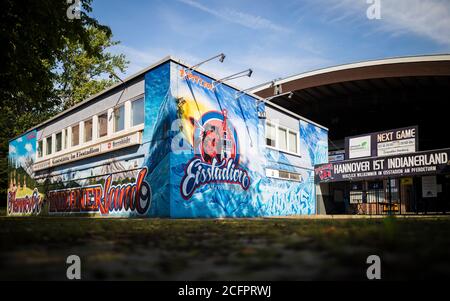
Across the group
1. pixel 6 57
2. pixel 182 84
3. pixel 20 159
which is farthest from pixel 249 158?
pixel 20 159

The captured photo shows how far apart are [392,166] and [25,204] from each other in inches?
948

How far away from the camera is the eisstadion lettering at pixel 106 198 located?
48.3 feet

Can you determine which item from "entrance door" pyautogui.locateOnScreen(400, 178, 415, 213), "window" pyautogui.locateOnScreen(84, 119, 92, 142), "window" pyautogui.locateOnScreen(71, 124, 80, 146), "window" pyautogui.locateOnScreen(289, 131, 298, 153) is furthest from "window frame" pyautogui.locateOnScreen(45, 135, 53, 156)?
"entrance door" pyautogui.locateOnScreen(400, 178, 415, 213)

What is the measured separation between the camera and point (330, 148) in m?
35.4

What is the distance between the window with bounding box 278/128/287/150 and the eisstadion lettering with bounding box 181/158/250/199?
4.87 m

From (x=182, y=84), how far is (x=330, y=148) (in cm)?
2420

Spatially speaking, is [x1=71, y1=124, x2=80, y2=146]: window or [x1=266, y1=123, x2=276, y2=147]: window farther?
[x1=266, y1=123, x2=276, y2=147]: window

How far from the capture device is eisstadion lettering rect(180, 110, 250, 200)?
14.5 meters

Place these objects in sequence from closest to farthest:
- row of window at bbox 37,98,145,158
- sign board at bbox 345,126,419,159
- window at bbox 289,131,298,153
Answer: row of window at bbox 37,98,145,158 → sign board at bbox 345,126,419,159 → window at bbox 289,131,298,153

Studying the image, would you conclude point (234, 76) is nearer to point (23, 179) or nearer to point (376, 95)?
point (376, 95)

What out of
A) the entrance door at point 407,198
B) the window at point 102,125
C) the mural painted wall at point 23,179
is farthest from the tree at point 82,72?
the entrance door at point 407,198

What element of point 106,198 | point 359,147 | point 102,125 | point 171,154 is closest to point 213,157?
point 171,154

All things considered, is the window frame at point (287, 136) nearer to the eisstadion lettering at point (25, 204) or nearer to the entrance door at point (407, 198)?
the entrance door at point (407, 198)

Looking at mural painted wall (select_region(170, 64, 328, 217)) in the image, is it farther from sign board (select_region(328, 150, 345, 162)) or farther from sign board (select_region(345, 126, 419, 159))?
sign board (select_region(328, 150, 345, 162))
